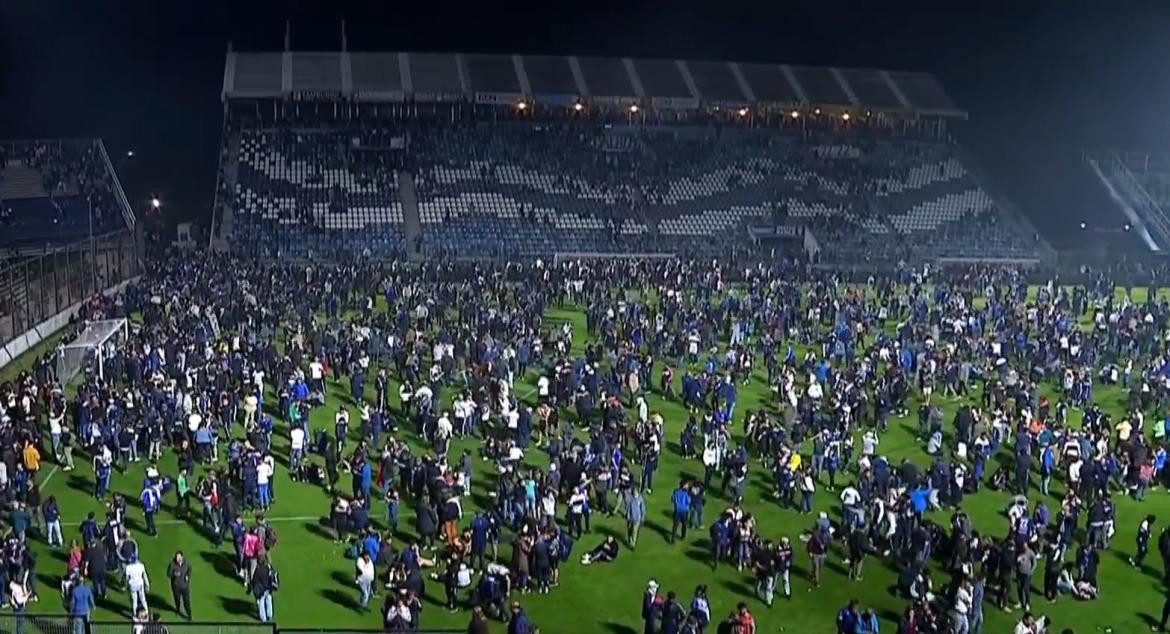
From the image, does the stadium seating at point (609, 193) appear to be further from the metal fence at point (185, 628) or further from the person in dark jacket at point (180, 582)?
the metal fence at point (185, 628)

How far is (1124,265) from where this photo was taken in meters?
52.1

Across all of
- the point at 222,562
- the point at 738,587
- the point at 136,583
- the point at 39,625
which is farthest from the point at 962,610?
the point at 39,625

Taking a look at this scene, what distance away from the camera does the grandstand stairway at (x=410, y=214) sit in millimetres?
55062

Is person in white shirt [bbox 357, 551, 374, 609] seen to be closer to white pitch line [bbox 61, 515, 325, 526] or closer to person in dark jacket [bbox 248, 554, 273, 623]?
person in dark jacket [bbox 248, 554, 273, 623]

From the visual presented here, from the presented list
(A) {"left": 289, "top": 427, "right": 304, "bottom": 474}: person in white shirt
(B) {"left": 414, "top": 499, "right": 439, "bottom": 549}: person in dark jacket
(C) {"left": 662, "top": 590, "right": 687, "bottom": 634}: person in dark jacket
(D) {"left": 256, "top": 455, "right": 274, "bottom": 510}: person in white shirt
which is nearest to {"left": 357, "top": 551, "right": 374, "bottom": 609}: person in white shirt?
(B) {"left": 414, "top": 499, "right": 439, "bottom": 549}: person in dark jacket

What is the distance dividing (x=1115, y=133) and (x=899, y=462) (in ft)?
172

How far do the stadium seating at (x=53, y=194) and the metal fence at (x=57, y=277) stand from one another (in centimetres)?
758

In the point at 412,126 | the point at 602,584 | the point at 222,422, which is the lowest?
the point at 602,584

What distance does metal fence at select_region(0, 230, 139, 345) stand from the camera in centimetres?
3525

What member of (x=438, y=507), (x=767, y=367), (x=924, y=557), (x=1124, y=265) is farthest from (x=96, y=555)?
(x=1124, y=265)

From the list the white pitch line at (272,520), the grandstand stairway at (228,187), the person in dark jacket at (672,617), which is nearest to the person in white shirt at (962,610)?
the person in dark jacket at (672,617)

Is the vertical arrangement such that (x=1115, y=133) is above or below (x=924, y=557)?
above

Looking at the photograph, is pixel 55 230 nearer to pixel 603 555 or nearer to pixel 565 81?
pixel 565 81

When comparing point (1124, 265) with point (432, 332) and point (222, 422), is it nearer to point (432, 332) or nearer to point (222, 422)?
point (432, 332)
